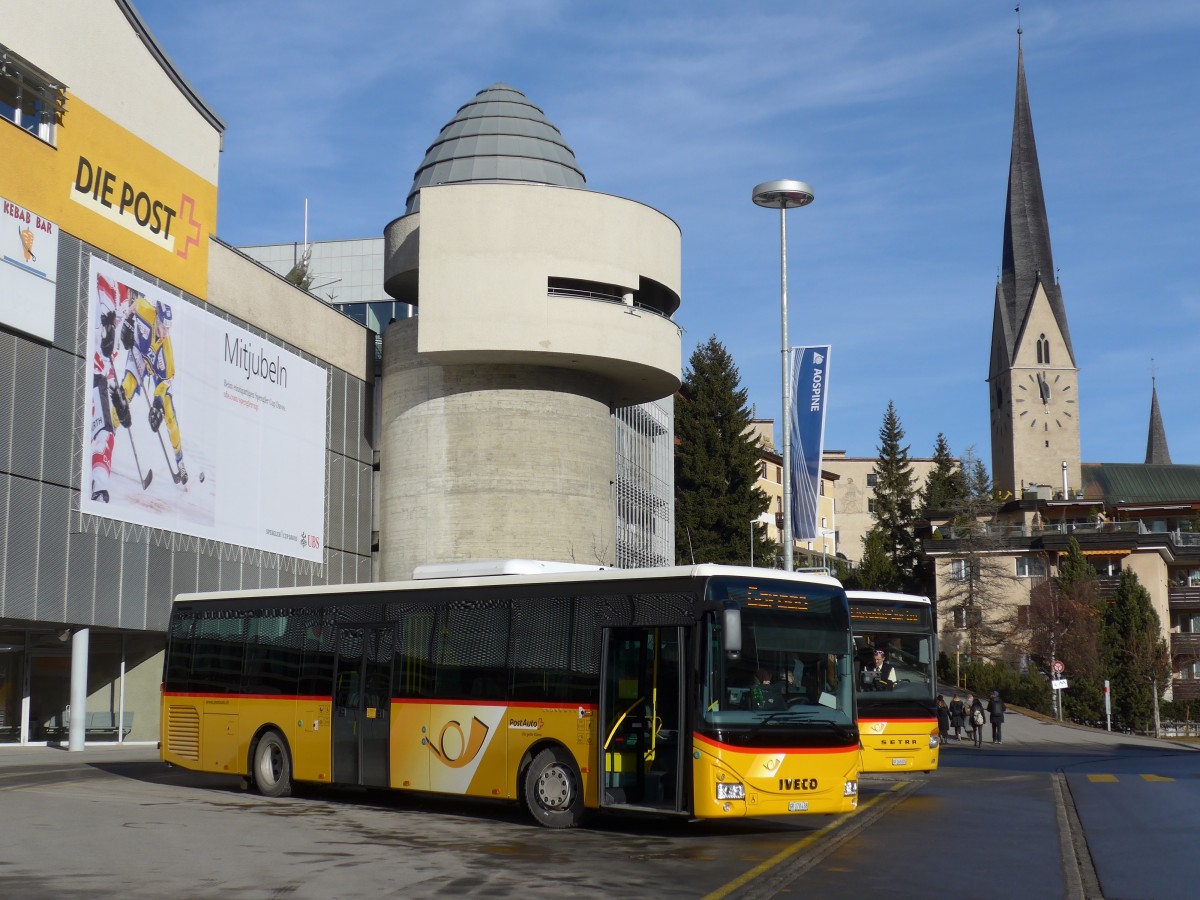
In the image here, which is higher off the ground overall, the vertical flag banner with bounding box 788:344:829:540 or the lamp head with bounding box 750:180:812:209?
the lamp head with bounding box 750:180:812:209

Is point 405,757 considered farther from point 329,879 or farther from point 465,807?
point 329,879

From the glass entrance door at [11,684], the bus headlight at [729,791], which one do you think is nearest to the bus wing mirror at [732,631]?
the bus headlight at [729,791]

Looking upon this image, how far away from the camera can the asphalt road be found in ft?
35.9

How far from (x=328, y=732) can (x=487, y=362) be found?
30.3 meters

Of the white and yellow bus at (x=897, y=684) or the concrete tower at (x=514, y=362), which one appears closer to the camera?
the white and yellow bus at (x=897, y=684)

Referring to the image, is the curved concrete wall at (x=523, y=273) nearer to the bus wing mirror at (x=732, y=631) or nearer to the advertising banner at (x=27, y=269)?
the advertising banner at (x=27, y=269)

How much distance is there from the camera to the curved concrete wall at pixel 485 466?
4766cm

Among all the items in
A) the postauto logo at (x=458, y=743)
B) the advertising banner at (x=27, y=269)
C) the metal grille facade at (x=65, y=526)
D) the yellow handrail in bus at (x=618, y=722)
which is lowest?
the postauto logo at (x=458, y=743)

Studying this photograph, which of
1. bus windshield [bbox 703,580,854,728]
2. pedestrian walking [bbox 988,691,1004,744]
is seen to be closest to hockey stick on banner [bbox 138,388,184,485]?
bus windshield [bbox 703,580,854,728]

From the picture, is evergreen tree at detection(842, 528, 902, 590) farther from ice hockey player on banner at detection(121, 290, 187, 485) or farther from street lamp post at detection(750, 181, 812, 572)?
street lamp post at detection(750, 181, 812, 572)

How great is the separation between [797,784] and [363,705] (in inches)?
249

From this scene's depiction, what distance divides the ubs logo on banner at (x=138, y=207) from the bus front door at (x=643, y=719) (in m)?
23.4

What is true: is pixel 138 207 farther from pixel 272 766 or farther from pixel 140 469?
pixel 272 766

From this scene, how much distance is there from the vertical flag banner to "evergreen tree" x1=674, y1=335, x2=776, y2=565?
46.6 metres
